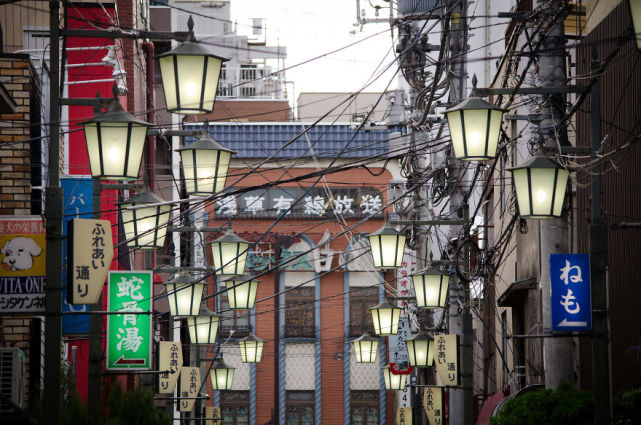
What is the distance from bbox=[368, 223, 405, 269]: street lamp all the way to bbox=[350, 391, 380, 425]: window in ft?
120

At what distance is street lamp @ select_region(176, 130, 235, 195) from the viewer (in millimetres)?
16234

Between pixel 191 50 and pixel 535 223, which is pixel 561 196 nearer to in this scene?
pixel 191 50

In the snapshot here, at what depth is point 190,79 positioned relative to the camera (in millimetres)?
12508

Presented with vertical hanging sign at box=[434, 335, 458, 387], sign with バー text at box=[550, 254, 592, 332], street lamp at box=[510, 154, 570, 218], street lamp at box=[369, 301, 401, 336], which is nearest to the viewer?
street lamp at box=[510, 154, 570, 218]

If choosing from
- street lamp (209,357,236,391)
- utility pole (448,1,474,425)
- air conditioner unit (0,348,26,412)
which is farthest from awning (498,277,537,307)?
air conditioner unit (0,348,26,412)

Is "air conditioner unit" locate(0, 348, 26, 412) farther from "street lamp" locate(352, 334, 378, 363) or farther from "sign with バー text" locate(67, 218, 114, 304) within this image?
"street lamp" locate(352, 334, 378, 363)

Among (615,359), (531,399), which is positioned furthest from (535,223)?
(531,399)

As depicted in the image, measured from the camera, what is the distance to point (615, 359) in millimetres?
17750

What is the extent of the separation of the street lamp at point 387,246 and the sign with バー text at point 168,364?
594cm

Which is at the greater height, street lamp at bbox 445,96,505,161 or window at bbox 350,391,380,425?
street lamp at bbox 445,96,505,161

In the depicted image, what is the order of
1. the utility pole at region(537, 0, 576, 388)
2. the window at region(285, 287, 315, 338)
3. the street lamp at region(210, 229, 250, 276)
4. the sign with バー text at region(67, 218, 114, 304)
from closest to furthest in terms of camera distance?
the sign with バー text at region(67, 218, 114, 304)
the utility pole at region(537, 0, 576, 388)
the street lamp at region(210, 229, 250, 276)
the window at region(285, 287, 315, 338)

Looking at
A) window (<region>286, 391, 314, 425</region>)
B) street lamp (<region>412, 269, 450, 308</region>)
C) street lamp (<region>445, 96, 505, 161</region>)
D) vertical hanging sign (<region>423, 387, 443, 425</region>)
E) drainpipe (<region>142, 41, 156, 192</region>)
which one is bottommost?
window (<region>286, 391, 314, 425</region>)

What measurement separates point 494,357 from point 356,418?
84.7 ft

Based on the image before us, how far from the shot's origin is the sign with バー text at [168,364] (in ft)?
85.0
